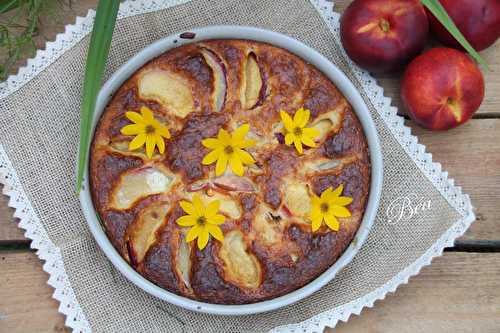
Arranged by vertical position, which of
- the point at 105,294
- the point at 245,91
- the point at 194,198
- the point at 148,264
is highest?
the point at 245,91

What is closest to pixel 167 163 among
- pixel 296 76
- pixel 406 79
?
pixel 296 76

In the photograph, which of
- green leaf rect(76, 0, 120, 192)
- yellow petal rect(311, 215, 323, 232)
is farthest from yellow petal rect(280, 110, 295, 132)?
green leaf rect(76, 0, 120, 192)

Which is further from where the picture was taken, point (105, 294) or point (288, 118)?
point (105, 294)

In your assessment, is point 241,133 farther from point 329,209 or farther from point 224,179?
point 329,209

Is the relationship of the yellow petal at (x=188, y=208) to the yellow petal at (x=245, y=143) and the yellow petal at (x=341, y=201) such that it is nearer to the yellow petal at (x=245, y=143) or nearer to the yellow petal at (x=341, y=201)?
the yellow petal at (x=245, y=143)

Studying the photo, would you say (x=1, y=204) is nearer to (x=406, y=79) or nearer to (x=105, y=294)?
(x=105, y=294)

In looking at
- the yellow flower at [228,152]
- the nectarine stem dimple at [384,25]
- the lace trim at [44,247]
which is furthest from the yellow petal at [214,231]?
the nectarine stem dimple at [384,25]
